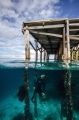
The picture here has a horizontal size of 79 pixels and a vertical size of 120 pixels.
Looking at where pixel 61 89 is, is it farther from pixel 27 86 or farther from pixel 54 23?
pixel 54 23

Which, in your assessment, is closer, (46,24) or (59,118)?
(46,24)

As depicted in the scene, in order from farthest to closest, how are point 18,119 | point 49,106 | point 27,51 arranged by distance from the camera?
1. point 49,106
2. point 18,119
3. point 27,51

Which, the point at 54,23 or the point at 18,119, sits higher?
the point at 54,23

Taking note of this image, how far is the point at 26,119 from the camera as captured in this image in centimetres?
631

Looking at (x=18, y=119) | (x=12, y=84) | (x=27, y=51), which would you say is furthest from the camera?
(x=12, y=84)

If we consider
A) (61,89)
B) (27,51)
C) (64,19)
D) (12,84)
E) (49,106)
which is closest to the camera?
(64,19)

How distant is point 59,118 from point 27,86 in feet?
14.5

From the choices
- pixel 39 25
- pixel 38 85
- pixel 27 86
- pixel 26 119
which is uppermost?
pixel 39 25

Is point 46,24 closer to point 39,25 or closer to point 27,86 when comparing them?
point 39,25

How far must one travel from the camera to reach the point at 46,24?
22.1ft

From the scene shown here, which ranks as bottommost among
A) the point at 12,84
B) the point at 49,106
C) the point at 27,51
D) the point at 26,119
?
the point at 12,84

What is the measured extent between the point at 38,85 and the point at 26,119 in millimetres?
4042

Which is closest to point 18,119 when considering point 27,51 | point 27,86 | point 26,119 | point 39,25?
point 26,119

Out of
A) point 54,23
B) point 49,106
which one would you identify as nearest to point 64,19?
point 54,23
